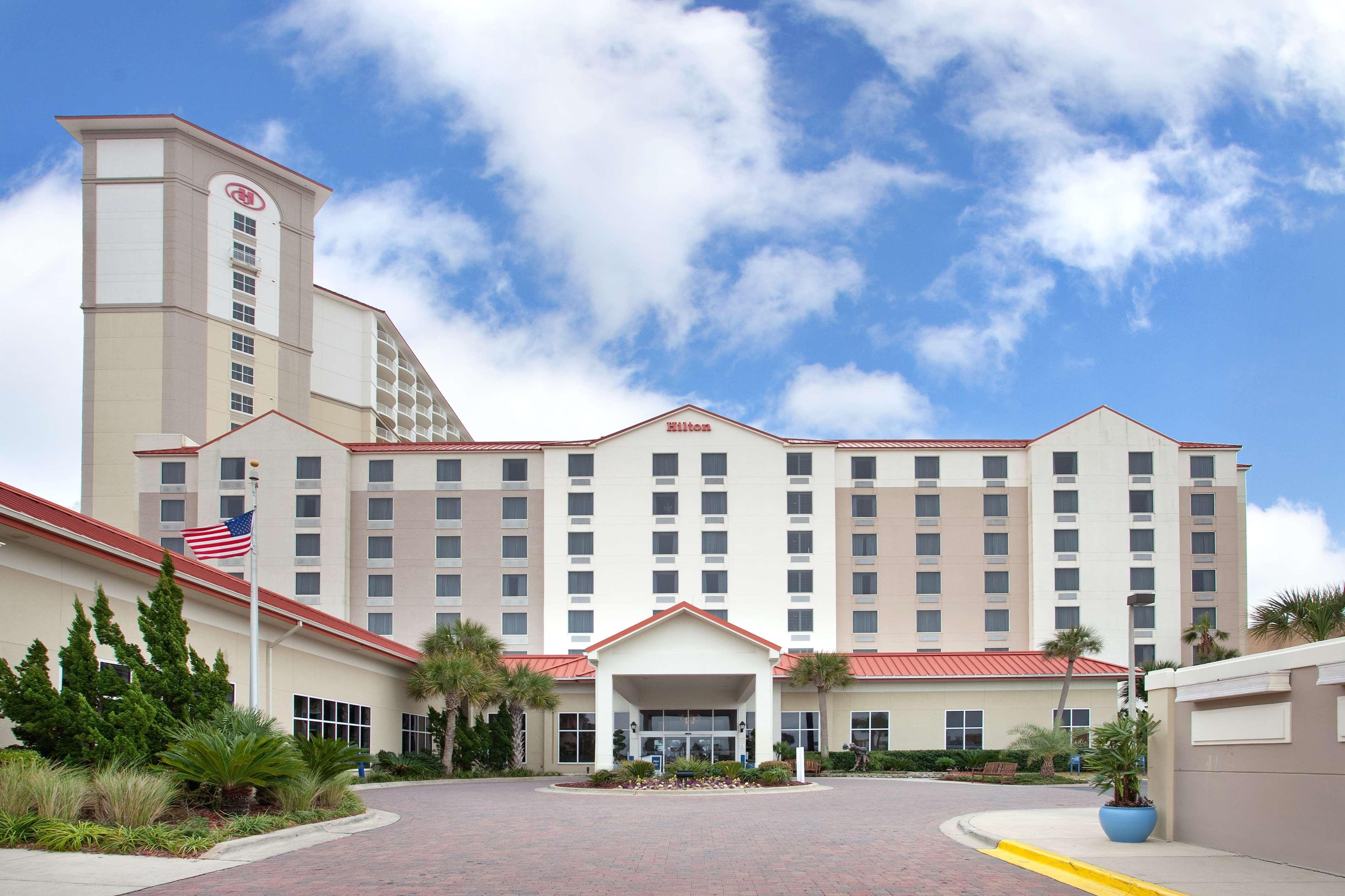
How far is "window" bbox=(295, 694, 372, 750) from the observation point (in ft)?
120

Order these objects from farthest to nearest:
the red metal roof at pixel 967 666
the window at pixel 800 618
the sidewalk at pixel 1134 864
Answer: the window at pixel 800 618, the red metal roof at pixel 967 666, the sidewalk at pixel 1134 864

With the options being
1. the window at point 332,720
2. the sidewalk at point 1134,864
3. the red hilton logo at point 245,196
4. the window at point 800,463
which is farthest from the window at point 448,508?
the sidewalk at point 1134,864

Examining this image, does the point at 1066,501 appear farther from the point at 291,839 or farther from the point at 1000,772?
the point at 291,839

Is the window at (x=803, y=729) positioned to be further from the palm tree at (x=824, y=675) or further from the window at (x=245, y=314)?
the window at (x=245, y=314)

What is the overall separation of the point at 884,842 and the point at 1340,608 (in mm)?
26099

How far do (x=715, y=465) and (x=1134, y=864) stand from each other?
53.0 meters

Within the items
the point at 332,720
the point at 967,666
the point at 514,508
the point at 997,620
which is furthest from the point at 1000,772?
the point at 514,508

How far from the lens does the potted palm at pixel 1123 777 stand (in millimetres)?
17766

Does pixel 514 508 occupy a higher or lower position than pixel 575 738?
higher

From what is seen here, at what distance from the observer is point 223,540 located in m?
27.0

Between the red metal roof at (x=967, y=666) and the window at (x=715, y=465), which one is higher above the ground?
the window at (x=715, y=465)

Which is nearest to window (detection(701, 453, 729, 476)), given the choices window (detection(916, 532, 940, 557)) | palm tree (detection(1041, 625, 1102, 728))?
window (detection(916, 532, 940, 557))

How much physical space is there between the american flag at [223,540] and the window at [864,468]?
46.7m

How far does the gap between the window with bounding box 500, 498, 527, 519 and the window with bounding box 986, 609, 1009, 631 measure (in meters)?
26.7
